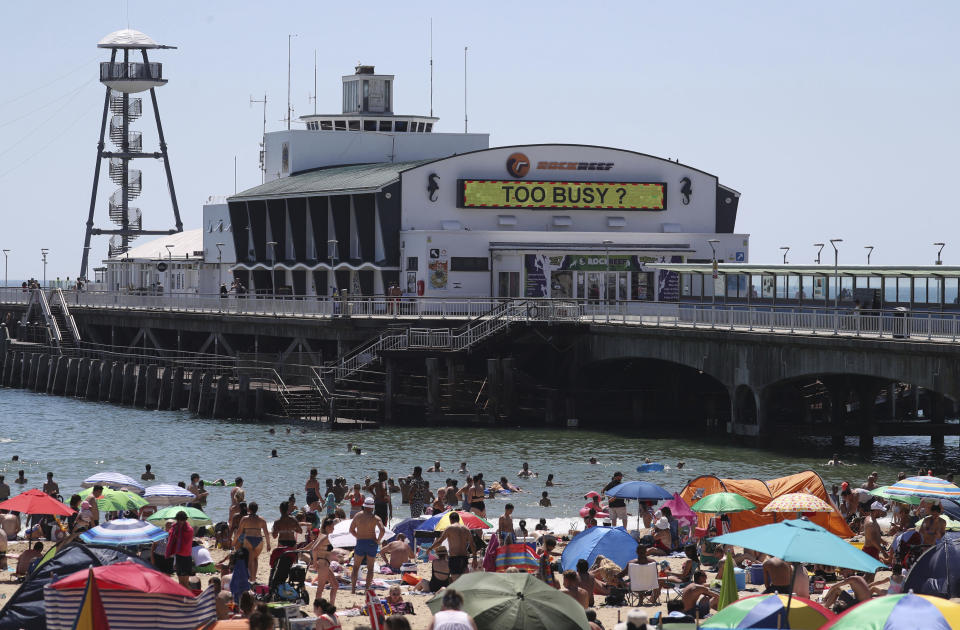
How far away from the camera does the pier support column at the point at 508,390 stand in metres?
52.2

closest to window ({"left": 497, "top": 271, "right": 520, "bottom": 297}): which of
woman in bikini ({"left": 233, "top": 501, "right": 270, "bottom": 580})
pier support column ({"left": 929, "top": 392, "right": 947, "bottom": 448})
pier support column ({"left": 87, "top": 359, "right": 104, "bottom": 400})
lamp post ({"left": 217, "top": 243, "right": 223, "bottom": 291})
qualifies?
pier support column ({"left": 87, "top": 359, "right": 104, "bottom": 400})

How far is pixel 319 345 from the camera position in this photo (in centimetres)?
6331

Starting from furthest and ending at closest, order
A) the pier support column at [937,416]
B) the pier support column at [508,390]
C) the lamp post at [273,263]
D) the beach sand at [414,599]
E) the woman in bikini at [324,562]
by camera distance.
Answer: the lamp post at [273,263]
the pier support column at [508,390]
the pier support column at [937,416]
the woman in bikini at [324,562]
the beach sand at [414,599]

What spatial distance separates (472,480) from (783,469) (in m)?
10.8

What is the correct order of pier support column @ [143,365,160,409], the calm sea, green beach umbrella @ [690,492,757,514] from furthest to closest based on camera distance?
pier support column @ [143,365,160,409] < the calm sea < green beach umbrella @ [690,492,757,514]

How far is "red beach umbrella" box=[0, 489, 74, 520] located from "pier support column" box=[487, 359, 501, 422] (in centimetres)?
2681

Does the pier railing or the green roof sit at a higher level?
the green roof

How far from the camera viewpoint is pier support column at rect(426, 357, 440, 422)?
5184cm

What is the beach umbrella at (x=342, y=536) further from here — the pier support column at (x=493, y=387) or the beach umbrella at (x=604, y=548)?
the pier support column at (x=493, y=387)

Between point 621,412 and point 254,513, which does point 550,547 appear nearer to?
point 254,513

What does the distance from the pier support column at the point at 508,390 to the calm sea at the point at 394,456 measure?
1537mm

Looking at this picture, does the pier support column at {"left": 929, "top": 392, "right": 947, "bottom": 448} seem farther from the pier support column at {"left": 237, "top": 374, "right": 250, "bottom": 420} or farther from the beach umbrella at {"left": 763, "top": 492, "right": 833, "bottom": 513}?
the beach umbrella at {"left": 763, "top": 492, "right": 833, "bottom": 513}

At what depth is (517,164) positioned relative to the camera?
66.3 meters

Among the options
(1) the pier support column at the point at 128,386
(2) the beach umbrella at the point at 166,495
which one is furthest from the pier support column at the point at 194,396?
(2) the beach umbrella at the point at 166,495
